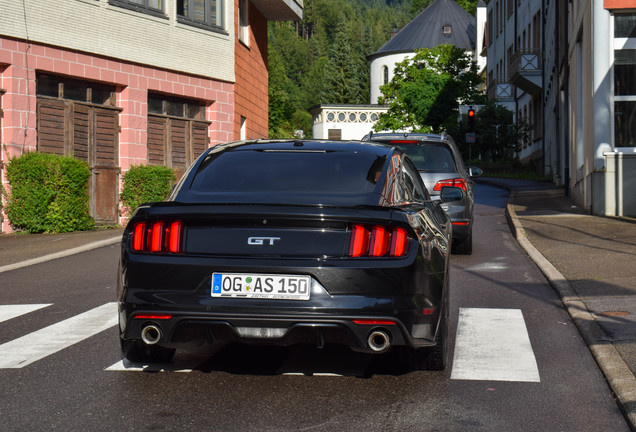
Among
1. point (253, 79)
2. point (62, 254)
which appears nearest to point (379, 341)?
point (62, 254)

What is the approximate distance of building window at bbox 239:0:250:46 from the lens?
27391mm

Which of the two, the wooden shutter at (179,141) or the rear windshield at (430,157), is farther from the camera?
the wooden shutter at (179,141)

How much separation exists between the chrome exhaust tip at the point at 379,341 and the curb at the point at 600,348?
1.31 metres

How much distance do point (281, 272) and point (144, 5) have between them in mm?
18455

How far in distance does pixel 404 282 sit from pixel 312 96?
→ 148897 mm

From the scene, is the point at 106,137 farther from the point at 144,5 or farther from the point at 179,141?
the point at 144,5

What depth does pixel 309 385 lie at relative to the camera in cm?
577

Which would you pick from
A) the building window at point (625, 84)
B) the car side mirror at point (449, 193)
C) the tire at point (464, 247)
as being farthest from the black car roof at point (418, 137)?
the building window at point (625, 84)

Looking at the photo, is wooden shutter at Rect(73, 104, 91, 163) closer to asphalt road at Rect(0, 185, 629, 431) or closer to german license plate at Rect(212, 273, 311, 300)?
asphalt road at Rect(0, 185, 629, 431)

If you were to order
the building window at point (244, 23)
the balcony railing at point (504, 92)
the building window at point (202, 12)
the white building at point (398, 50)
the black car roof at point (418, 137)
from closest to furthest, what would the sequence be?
the black car roof at point (418, 137) < the building window at point (202, 12) < the building window at point (244, 23) < the balcony railing at point (504, 92) < the white building at point (398, 50)

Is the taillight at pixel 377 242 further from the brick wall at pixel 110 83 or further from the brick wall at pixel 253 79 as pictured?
the brick wall at pixel 253 79

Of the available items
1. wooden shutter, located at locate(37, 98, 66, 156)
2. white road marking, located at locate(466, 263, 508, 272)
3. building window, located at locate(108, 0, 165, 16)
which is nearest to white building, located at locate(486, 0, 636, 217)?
white road marking, located at locate(466, 263, 508, 272)

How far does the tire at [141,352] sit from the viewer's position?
240 inches

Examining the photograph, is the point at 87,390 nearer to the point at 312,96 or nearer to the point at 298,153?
the point at 298,153
